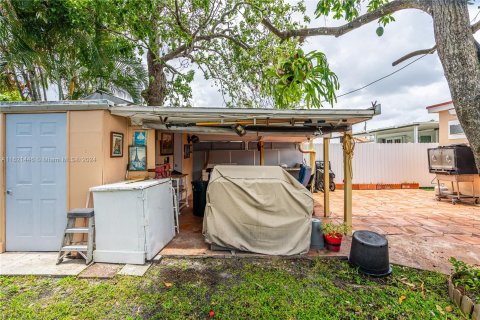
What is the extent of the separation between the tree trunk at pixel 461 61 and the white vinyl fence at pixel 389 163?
31.0ft

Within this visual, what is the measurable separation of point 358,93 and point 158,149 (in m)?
9.96

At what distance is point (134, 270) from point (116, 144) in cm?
246

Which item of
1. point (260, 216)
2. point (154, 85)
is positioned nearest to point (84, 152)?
point (260, 216)

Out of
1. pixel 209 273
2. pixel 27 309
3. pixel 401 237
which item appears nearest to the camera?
pixel 27 309

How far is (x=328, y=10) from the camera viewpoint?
4055 mm

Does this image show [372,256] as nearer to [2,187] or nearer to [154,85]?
[2,187]

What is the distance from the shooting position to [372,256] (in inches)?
141

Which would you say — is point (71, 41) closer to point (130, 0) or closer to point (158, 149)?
point (130, 0)

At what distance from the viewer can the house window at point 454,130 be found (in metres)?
9.07

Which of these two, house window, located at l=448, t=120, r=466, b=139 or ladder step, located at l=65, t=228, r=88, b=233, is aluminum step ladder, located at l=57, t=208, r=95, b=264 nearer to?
ladder step, located at l=65, t=228, r=88, b=233

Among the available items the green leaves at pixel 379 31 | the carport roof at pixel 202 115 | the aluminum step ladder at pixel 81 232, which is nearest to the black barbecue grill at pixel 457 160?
the carport roof at pixel 202 115

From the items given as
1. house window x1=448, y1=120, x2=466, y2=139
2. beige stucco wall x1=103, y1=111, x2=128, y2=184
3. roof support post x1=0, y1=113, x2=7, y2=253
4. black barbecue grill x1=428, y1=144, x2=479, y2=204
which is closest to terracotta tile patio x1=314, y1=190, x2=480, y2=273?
black barbecue grill x1=428, y1=144, x2=479, y2=204

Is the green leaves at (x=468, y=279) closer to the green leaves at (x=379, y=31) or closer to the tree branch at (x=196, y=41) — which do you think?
the green leaves at (x=379, y=31)

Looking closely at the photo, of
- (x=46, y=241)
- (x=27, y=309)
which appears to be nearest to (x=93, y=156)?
(x=46, y=241)
